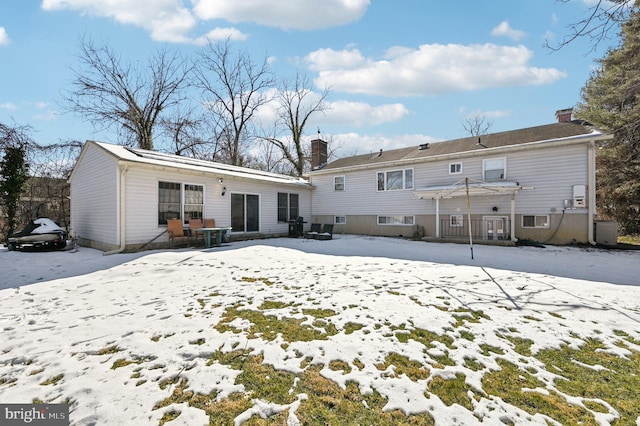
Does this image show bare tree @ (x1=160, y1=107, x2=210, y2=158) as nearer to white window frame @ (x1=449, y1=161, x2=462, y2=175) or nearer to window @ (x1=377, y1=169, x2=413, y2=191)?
window @ (x1=377, y1=169, x2=413, y2=191)

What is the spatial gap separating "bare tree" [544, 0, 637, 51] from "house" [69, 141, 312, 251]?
36.1 ft

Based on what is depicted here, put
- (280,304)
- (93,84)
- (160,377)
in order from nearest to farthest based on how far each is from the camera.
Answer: (160,377) → (280,304) → (93,84)

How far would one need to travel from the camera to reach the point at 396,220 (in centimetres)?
1472

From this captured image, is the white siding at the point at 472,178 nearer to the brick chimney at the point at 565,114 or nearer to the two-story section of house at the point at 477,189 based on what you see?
the two-story section of house at the point at 477,189

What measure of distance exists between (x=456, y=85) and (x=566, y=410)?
1729 centimetres

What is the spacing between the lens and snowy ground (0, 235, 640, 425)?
87.9 inches

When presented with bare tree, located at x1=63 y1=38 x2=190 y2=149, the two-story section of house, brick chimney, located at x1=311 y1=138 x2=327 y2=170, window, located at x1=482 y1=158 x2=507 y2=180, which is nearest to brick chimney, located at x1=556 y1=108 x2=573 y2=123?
→ the two-story section of house

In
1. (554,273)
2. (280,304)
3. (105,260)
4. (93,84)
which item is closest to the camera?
(280,304)

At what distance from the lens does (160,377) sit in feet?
8.02

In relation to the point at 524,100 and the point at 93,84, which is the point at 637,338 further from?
the point at 93,84

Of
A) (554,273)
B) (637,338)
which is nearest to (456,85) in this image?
(554,273)

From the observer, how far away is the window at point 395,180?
14416 mm

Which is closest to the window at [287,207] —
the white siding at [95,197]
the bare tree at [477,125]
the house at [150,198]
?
the house at [150,198]

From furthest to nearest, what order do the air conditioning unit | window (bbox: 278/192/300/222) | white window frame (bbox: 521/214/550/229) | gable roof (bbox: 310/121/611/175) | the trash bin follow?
window (bbox: 278/192/300/222) < the trash bin < white window frame (bbox: 521/214/550/229) < gable roof (bbox: 310/121/611/175) < the air conditioning unit
